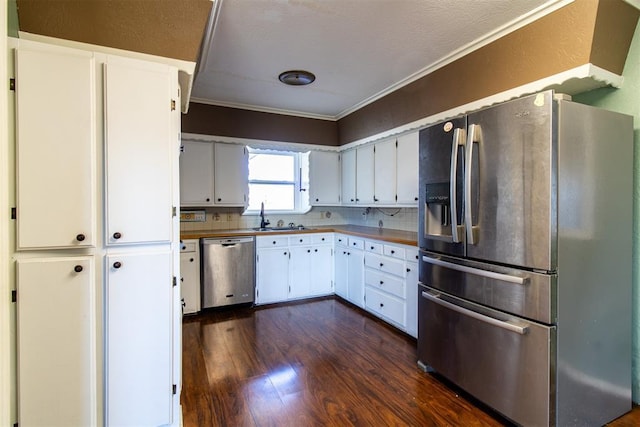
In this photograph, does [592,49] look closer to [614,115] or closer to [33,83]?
[614,115]

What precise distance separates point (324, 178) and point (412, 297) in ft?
7.34

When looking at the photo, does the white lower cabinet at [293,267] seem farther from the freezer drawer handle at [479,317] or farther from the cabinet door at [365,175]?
the freezer drawer handle at [479,317]

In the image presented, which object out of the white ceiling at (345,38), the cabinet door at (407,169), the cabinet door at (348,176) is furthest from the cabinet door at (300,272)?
the white ceiling at (345,38)

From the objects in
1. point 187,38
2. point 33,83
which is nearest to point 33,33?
point 33,83

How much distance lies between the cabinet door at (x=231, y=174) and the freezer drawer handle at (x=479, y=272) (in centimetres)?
251

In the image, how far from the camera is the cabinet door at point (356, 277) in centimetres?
361

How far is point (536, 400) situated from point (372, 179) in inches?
106

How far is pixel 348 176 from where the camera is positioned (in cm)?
444

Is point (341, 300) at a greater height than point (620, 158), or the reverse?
point (620, 158)

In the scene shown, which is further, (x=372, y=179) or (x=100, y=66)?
(x=372, y=179)

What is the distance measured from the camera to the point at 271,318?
345 centimetres

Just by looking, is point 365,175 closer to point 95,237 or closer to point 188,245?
point 188,245

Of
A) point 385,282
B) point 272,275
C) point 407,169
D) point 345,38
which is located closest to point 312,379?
point 385,282

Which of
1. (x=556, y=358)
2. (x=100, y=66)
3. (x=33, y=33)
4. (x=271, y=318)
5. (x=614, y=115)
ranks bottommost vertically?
(x=271, y=318)
